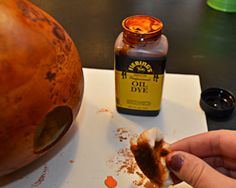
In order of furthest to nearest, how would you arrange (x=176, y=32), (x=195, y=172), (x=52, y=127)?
(x=176, y=32), (x=52, y=127), (x=195, y=172)

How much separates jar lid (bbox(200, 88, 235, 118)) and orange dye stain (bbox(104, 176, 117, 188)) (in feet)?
0.83

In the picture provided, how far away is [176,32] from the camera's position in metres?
1.05

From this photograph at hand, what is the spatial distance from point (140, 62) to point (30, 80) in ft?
0.75

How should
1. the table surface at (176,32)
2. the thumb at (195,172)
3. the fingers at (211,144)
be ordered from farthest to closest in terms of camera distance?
1. the table surface at (176,32)
2. the fingers at (211,144)
3. the thumb at (195,172)

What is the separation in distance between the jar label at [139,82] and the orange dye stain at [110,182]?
171 millimetres

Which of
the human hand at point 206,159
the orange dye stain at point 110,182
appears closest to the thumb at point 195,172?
the human hand at point 206,159

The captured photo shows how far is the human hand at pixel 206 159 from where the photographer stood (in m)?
0.49

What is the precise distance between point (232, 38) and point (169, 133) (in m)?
0.45

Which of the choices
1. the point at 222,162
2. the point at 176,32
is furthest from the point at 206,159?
the point at 176,32

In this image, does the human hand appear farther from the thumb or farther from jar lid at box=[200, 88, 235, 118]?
jar lid at box=[200, 88, 235, 118]

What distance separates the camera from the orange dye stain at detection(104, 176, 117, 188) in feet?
2.00

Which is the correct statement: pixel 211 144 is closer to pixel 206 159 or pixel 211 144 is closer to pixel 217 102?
pixel 206 159

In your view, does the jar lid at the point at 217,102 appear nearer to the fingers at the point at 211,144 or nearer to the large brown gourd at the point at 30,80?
the fingers at the point at 211,144

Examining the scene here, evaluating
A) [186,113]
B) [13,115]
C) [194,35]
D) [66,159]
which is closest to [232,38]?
[194,35]
